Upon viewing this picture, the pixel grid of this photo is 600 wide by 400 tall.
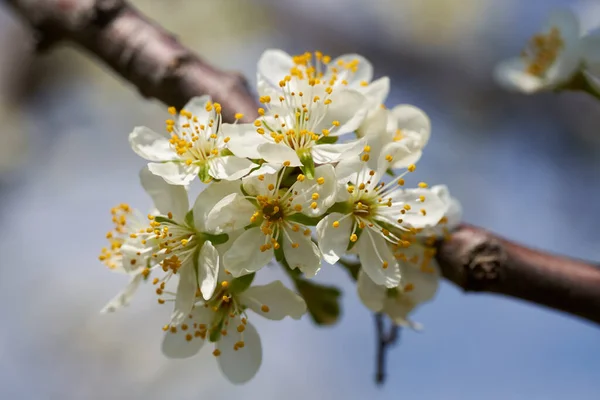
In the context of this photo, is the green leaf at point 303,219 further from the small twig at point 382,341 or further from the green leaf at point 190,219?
the small twig at point 382,341

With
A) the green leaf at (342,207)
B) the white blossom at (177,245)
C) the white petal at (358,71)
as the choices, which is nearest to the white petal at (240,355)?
the white blossom at (177,245)

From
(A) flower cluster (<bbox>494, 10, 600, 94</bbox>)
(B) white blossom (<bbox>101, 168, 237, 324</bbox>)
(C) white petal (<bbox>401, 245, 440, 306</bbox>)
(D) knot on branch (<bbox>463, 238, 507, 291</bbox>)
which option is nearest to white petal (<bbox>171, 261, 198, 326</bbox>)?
(B) white blossom (<bbox>101, 168, 237, 324</bbox>)

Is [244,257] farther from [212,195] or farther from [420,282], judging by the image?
[420,282]

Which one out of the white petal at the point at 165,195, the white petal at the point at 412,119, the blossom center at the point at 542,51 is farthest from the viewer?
the blossom center at the point at 542,51

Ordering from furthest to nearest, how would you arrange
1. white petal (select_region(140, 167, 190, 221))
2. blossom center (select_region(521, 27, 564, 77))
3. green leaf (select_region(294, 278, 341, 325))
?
blossom center (select_region(521, 27, 564, 77)), green leaf (select_region(294, 278, 341, 325)), white petal (select_region(140, 167, 190, 221))

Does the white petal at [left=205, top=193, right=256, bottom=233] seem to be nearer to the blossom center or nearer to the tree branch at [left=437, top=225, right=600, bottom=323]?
the tree branch at [left=437, top=225, right=600, bottom=323]

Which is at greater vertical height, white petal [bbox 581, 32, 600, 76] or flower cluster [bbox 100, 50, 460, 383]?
white petal [bbox 581, 32, 600, 76]
